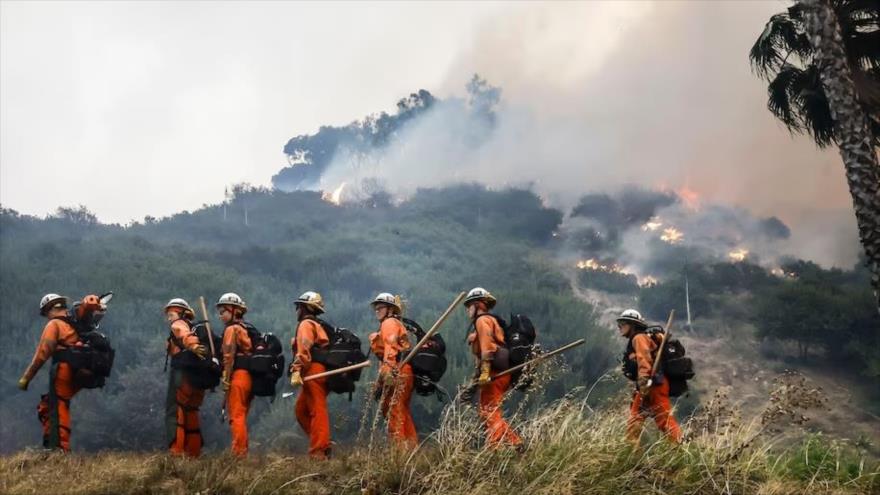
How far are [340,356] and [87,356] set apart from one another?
3.44m

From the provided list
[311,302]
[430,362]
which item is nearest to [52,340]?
[311,302]

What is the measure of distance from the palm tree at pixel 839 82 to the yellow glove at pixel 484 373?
458cm

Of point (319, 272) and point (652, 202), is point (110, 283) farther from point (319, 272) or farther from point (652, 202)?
point (652, 202)

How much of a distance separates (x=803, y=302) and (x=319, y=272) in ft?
97.1

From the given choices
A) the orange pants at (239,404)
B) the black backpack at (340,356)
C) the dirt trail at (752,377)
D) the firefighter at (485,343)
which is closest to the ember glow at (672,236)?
the dirt trail at (752,377)

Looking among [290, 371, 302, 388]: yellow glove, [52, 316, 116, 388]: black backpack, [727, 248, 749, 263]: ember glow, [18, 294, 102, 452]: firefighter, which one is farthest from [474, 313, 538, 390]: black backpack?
[727, 248, 749, 263]: ember glow

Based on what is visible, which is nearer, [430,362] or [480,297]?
[430,362]

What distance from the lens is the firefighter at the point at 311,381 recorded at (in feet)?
30.7

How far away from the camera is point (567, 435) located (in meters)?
5.91

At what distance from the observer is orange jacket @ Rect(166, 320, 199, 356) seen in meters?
9.83

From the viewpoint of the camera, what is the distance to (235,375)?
9.80m

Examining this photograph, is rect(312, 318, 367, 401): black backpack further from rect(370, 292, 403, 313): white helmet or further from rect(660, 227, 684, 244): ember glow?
rect(660, 227, 684, 244): ember glow

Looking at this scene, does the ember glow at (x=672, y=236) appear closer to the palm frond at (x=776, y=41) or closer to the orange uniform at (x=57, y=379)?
the palm frond at (x=776, y=41)

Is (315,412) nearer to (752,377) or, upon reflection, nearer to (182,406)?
(182,406)
